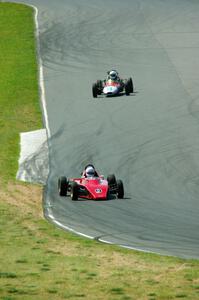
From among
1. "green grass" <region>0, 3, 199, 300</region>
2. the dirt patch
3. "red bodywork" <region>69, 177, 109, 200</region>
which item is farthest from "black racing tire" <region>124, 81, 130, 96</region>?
"red bodywork" <region>69, 177, 109, 200</region>

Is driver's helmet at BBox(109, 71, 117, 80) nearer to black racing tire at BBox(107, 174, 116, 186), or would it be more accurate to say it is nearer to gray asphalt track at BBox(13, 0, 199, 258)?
gray asphalt track at BBox(13, 0, 199, 258)

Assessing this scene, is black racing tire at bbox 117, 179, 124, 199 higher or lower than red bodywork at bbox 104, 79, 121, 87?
lower

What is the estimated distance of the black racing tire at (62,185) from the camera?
31.9 m

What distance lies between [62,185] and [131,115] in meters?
12.3

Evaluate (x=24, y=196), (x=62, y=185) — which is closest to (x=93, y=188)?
(x=62, y=185)

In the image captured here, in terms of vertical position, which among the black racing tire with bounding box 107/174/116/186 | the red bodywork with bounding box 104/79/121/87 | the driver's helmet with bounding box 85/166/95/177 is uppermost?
the red bodywork with bounding box 104/79/121/87

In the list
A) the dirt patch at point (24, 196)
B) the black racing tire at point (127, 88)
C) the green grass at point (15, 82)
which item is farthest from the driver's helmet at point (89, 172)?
the black racing tire at point (127, 88)

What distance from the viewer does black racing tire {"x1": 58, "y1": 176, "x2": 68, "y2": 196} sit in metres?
31.9

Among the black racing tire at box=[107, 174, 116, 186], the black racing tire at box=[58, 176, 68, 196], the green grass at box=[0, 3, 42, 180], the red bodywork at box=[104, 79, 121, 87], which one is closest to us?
the black racing tire at box=[58, 176, 68, 196]

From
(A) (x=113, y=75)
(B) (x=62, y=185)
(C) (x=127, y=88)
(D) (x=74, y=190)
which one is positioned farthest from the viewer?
(A) (x=113, y=75)

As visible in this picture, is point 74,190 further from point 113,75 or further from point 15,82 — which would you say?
point 15,82

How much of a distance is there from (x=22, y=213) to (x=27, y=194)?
129 inches

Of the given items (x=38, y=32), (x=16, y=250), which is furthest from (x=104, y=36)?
(x=16, y=250)

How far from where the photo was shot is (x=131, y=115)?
43656 mm
